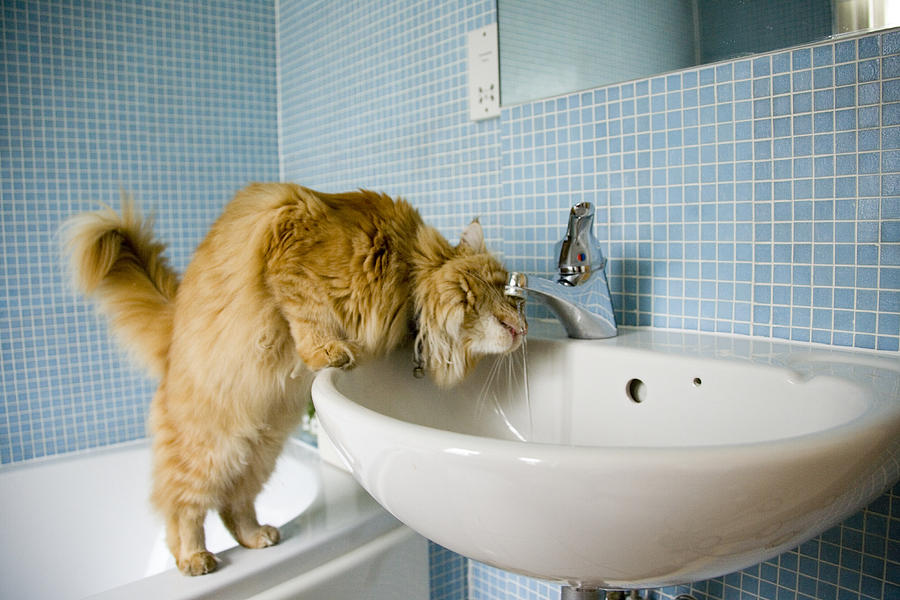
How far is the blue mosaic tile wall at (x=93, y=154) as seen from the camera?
1571 mm

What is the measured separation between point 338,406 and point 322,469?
33.9 inches

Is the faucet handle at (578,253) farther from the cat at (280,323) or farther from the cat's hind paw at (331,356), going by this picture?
the cat's hind paw at (331,356)

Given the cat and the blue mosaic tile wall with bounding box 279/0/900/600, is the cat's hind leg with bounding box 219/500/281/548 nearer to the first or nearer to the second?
the cat

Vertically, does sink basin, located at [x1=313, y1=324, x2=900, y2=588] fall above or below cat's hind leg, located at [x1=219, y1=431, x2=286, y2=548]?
above

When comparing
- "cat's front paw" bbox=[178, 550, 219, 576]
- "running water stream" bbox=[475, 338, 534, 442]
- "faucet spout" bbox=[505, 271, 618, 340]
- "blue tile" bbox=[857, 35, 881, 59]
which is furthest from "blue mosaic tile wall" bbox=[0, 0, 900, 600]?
"cat's front paw" bbox=[178, 550, 219, 576]

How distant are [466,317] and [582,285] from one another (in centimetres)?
20

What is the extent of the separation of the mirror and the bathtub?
87cm

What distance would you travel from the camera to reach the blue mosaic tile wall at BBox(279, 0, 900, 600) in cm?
79

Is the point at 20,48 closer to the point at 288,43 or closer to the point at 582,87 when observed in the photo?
the point at 288,43

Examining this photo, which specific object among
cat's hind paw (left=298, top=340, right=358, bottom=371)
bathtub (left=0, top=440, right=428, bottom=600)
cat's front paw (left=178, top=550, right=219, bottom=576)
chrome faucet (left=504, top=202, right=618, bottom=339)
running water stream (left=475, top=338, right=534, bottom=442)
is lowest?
bathtub (left=0, top=440, right=428, bottom=600)

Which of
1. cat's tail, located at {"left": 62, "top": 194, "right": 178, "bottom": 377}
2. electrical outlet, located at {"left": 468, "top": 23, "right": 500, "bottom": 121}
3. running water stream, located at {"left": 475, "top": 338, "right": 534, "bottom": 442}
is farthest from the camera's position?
electrical outlet, located at {"left": 468, "top": 23, "right": 500, "bottom": 121}

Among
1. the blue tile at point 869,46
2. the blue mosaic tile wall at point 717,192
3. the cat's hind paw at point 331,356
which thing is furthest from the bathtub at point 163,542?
Result: the blue tile at point 869,46

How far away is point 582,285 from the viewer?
972mm

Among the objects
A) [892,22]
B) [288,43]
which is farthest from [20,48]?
[892,22]
